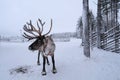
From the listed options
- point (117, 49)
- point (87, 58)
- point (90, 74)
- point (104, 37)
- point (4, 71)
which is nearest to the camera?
point (90, 74)

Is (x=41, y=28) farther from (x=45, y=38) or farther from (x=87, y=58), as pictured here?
(x=87, y=58)

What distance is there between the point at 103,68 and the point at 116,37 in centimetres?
636

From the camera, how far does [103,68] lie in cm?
613

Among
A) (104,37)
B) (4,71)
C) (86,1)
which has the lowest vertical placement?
(4,71)

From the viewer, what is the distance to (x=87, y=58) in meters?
7.02

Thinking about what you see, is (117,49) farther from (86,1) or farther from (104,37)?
(86,1)

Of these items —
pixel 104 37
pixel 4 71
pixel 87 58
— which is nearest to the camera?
pixel 4 71

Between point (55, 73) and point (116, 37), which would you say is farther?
point (116, 37)

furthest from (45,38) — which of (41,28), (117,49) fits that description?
(117,49)

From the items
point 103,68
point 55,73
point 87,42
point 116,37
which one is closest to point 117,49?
point 116,37

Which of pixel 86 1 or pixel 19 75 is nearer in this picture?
pixel 19 75

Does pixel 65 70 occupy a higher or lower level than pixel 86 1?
lower

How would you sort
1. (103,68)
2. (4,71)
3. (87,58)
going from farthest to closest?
(87,58)
(4,71)
(103,68)

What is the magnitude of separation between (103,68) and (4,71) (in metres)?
3.83
